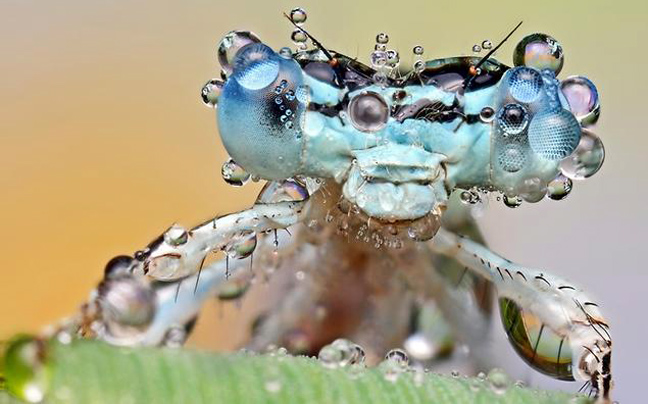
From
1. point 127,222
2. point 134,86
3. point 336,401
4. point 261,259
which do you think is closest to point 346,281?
point 261,259

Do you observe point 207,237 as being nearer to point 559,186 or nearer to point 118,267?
point 118,267

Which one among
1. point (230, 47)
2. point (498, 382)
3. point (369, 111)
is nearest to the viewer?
point (498, 382)

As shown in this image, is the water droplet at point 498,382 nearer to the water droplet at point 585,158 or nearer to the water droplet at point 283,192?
the water droplet at point 585,158

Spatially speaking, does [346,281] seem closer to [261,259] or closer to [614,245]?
[261,259]

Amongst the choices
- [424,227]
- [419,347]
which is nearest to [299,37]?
[424,227]

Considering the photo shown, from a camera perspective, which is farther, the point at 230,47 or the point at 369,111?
the point at 230,47

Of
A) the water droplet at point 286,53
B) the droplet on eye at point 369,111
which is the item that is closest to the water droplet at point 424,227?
the droplet on eye at point 369,111
